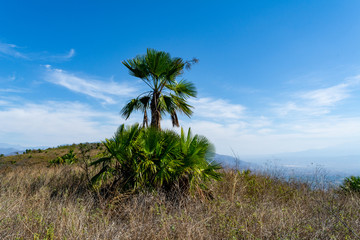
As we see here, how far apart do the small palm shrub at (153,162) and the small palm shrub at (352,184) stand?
6.35m

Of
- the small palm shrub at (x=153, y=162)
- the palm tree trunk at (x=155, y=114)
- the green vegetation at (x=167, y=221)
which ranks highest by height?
the palm tree trunk at (x=155, y=114)

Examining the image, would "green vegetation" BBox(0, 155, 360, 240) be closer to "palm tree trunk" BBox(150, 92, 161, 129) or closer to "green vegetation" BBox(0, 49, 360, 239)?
"green vegetation" BBox(0, 49, 360, 239)

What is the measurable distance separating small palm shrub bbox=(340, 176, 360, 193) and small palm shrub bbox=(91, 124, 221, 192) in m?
6.35

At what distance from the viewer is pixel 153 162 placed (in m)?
5.57

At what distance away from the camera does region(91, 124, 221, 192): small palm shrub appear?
5477 millimetres

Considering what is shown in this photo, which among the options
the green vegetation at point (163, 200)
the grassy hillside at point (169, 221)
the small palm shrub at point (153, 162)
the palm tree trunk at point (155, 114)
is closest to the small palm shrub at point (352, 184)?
the green vegetation at point (163, 200)

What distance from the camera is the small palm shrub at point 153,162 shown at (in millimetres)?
5477

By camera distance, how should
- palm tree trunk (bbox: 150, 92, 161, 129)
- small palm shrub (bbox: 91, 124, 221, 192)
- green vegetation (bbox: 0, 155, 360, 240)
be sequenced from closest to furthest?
green vegetation (bbox: 0, 155, 360, 240), small palm shrub (bbox: 91, 124, 221, 192), palm tree trunk (bbox: 150, 92, 161, 129)

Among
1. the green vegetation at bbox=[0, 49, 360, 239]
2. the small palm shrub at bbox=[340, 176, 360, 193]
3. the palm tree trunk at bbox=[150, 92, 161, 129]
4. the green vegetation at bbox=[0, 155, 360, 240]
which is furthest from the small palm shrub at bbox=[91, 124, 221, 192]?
the small palm shrub at bbox=[340, 176, 360, 193]

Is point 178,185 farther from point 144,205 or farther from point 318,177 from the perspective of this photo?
point 318,177

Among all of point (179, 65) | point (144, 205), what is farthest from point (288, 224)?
point (179, 65)

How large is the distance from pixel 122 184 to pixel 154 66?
4683 millimetres

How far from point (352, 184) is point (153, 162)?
8310 mm

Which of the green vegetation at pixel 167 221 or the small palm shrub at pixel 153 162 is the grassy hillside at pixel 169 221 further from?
the small palm shrub at pixel 153 162
